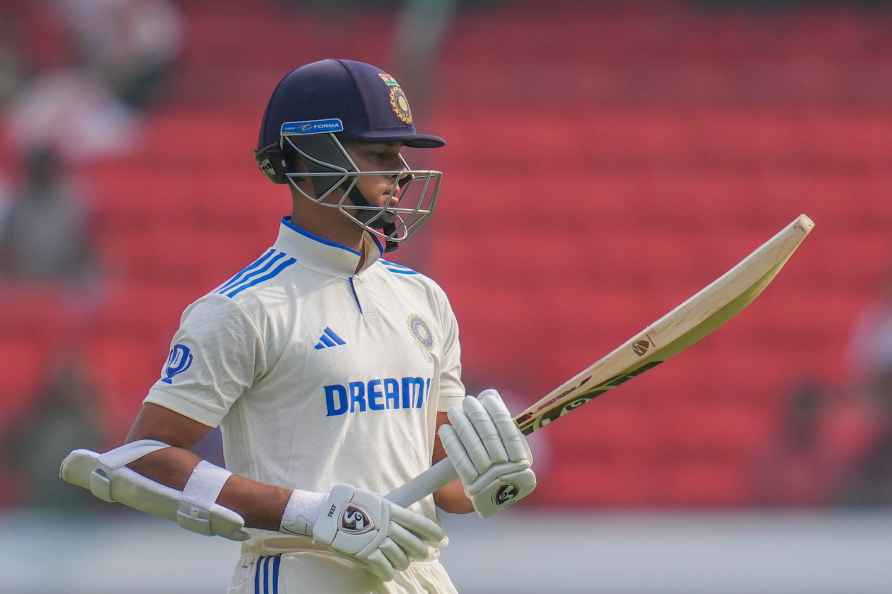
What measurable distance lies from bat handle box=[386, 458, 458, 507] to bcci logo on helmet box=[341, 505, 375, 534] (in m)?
0.10

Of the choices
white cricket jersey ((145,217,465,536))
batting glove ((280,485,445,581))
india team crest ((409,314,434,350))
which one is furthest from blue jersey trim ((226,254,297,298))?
batting glove ((280,485,445,581))

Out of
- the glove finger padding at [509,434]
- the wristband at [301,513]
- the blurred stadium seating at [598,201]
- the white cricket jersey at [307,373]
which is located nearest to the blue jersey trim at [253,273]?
the white cricket jersey at [307,373]

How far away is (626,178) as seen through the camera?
902 centimetres

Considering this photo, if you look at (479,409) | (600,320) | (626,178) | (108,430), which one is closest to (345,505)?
(479,409)

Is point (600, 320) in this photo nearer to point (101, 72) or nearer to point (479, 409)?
point (101, 72)

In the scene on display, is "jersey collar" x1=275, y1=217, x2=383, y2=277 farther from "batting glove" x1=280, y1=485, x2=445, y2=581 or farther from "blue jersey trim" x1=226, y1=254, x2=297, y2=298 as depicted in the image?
"batting glove" x1=280, y1=485, x2=445, y2=581

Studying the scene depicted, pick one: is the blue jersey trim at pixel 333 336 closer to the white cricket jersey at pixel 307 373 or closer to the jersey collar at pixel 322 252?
the white cricket jersey at pixel 307 373

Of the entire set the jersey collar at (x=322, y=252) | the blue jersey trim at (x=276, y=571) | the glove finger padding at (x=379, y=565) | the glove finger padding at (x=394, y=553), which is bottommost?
the glove finger padding at (x=379, y=565)

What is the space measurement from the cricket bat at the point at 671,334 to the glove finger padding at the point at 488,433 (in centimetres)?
16

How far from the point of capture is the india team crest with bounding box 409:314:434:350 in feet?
8.88

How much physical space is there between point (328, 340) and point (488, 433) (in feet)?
1.04

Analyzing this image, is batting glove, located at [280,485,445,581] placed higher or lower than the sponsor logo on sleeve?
lower

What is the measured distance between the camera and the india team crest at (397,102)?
2670 mm

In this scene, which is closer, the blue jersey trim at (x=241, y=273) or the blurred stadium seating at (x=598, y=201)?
the blue jersey trim at (x=241, y=273)
